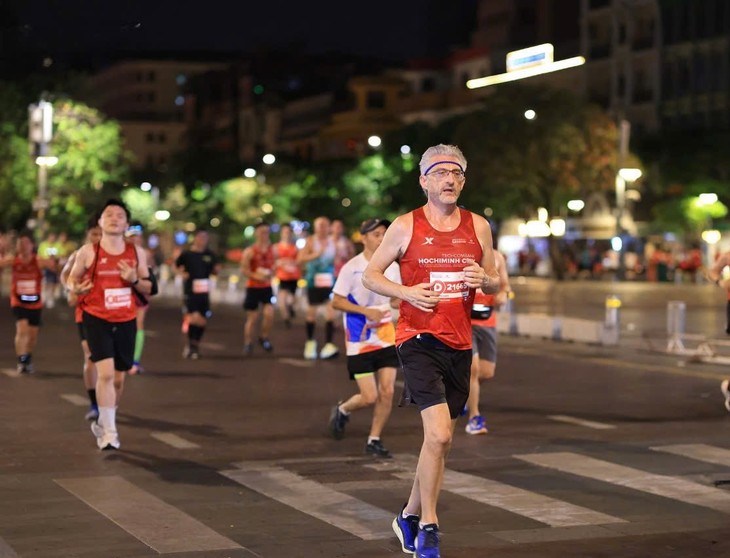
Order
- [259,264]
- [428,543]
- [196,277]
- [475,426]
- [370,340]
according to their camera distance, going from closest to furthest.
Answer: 1. [428,543]
2. [370,340]
3. [475,426]
4. [196,277]
5. [259,264]

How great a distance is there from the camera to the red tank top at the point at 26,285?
65.5 feet

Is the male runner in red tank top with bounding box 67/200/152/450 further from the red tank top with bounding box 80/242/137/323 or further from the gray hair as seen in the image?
the gray hair

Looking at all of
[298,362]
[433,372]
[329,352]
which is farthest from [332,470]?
[329,352]

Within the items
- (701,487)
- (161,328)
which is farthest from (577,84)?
(701,487)

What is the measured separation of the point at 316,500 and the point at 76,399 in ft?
23.2

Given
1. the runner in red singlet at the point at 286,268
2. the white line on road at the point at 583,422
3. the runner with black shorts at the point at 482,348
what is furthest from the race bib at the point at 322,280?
the runner with black shorts at the point at 482,348

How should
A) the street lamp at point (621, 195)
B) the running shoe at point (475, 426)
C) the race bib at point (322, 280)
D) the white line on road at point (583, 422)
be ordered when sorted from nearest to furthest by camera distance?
the running shoe at point (475, 426) → the white line on road at point (583, 422) → the race bib at point (322, 280) → the street lamp at point (621, 195)

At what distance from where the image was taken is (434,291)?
8406mm

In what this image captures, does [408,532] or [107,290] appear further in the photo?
[107,290]

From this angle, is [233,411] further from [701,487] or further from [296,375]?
[701,487]

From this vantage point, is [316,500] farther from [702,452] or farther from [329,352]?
[329,352]

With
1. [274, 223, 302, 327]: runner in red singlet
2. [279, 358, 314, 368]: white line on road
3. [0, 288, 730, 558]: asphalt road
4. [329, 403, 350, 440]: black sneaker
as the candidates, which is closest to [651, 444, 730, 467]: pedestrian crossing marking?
[0, 288, 730, 558]: asphalt road

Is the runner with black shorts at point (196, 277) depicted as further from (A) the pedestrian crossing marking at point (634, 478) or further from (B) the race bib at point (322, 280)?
(A) the pedestrian crossing marking at point (634, 478)

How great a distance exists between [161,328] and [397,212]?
58.2 metres
